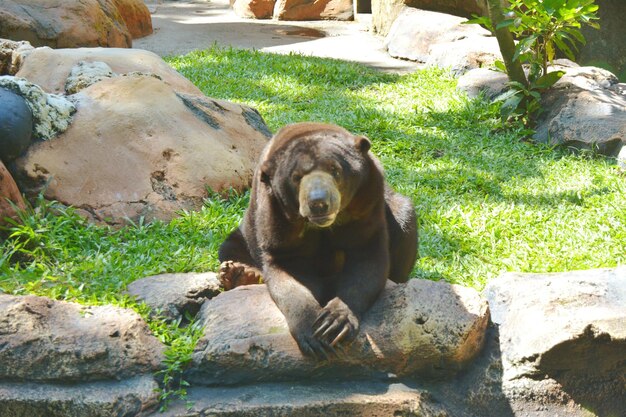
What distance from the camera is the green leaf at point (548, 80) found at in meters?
8.42

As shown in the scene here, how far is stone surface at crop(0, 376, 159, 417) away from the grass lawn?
259 mm

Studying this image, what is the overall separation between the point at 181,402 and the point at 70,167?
2.80 metres

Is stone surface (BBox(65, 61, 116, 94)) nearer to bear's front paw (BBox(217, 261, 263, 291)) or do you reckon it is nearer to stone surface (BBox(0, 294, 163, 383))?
bear's front paw (BBox(217, 261, 263, 291))

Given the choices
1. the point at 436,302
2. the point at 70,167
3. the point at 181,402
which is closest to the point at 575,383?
the point at 436,302

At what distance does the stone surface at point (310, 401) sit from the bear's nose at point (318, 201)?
86 centimetres

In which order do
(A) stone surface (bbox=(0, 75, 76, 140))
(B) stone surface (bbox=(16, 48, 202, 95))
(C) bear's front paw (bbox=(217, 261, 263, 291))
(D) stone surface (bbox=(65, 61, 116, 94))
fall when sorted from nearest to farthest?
(C) bear's front paw (bbox=(217, 261, 263, 291)) < (A) stone surface (bbox=(0, 75, 76, 140)) < (D) stone surface (bbox=(65, 61, 116, 94)) < (B) stone surface (bbox=(16, 48, 202, 95))

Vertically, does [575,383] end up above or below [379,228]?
below

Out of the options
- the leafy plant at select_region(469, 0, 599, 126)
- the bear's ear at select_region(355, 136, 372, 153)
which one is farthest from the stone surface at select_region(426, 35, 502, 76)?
the bear's ear at select_region(355, 136, 372, 153)

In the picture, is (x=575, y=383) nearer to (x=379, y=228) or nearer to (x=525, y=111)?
(x=379, y=228)

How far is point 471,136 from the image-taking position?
8375 mm

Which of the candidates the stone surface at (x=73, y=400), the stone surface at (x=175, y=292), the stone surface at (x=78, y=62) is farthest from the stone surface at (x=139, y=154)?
the stone surface at (x=73, y=400)

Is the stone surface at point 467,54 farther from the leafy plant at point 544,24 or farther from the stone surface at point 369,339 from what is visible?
the stone surface at point 369,339

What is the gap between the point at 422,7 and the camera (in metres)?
13.2

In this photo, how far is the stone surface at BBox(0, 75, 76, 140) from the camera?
→ 580 cm
